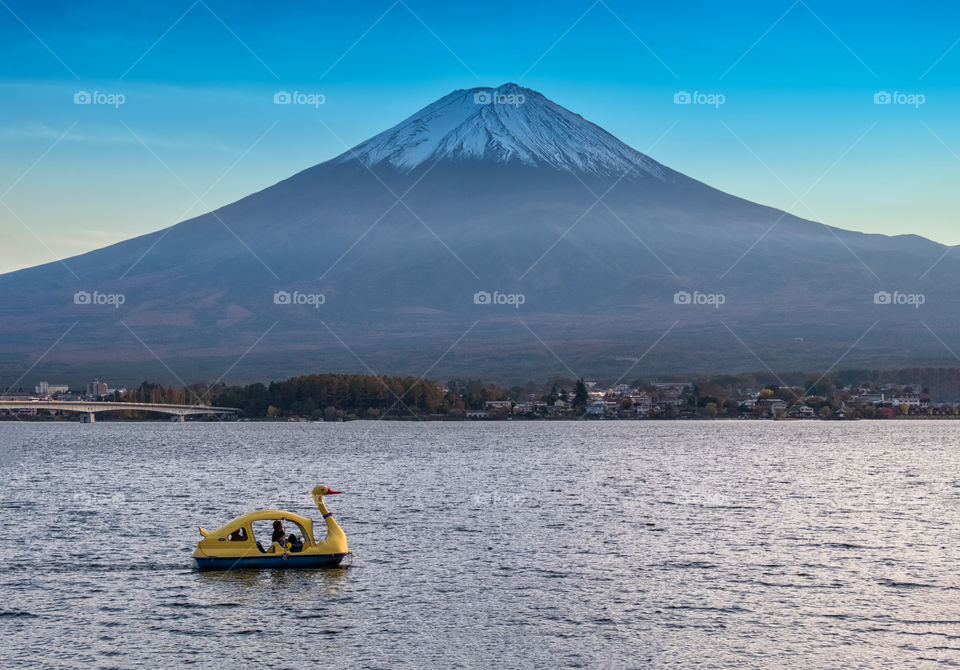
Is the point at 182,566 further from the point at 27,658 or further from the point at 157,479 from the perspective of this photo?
the point at 157,479

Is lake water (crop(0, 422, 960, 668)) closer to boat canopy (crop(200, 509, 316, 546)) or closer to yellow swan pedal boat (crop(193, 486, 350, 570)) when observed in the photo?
yellow swan pedal boat (crop(193, 486, 350, 570))

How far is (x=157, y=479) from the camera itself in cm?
9250

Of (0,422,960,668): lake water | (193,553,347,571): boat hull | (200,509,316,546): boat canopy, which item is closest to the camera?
(0,422,960,668): lake water

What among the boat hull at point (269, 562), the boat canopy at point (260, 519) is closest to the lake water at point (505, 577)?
the boat hull at point (269, 562)

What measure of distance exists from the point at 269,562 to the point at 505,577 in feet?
28.4

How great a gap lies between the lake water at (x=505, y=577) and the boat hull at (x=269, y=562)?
0.55 m

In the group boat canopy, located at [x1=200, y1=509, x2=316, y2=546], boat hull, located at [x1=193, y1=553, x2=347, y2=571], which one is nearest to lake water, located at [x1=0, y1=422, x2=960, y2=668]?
boat hull, located at [x1=193, y1=553, x2=347, y2=571]

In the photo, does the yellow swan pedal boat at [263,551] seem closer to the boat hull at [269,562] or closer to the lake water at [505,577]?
the boat hull at [269,562]

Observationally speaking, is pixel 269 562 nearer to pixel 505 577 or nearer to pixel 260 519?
Answer: pixel 260 519

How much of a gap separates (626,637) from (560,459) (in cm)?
8910

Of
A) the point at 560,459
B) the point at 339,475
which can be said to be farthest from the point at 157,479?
the point at 560,459

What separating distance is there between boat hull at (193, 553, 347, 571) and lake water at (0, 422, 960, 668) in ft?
1.82

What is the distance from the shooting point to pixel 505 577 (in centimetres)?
4391

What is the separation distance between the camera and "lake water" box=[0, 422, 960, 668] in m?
33.3
